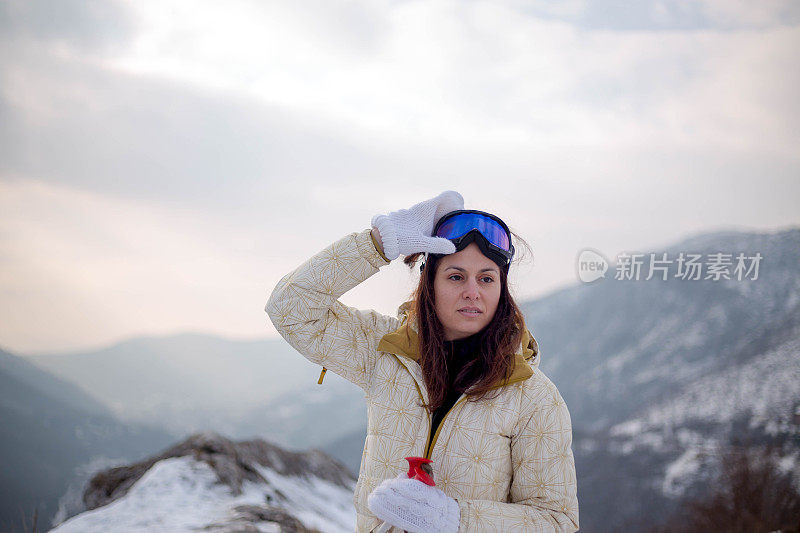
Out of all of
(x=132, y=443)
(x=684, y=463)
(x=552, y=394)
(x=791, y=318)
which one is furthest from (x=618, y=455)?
(x=552, y=394)

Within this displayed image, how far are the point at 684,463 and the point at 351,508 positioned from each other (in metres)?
72.4

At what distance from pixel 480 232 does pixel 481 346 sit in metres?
0.50

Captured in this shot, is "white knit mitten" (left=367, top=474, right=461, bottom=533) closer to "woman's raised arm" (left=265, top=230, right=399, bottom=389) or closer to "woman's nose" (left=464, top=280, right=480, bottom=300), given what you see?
"woman's raised arm" (left=265, top=230, right=399, bottom=389)

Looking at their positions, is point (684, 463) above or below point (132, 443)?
above

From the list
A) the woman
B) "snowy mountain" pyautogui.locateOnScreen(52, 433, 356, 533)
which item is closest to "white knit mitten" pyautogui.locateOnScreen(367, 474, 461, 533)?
the woman

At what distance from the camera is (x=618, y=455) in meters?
81.0

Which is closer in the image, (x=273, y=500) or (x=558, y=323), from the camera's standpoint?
(x=273, y=500)

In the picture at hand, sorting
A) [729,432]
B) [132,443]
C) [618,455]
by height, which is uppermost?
[729,432]

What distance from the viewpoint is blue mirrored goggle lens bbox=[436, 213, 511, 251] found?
7.89 ft

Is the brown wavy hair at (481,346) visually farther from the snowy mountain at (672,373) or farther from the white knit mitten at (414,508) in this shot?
the snowy mountain at (672,373)

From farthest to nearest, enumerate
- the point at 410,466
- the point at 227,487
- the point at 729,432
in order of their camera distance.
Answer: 1. the point at 729,432
2. the point at 227,487
3. the point at 410,466

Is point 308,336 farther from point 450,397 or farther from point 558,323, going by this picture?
point 558,323

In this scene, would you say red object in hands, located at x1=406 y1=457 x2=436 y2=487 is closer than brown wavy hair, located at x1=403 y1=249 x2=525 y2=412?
Yes

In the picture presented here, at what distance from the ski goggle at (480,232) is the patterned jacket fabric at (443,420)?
13.1 inches
